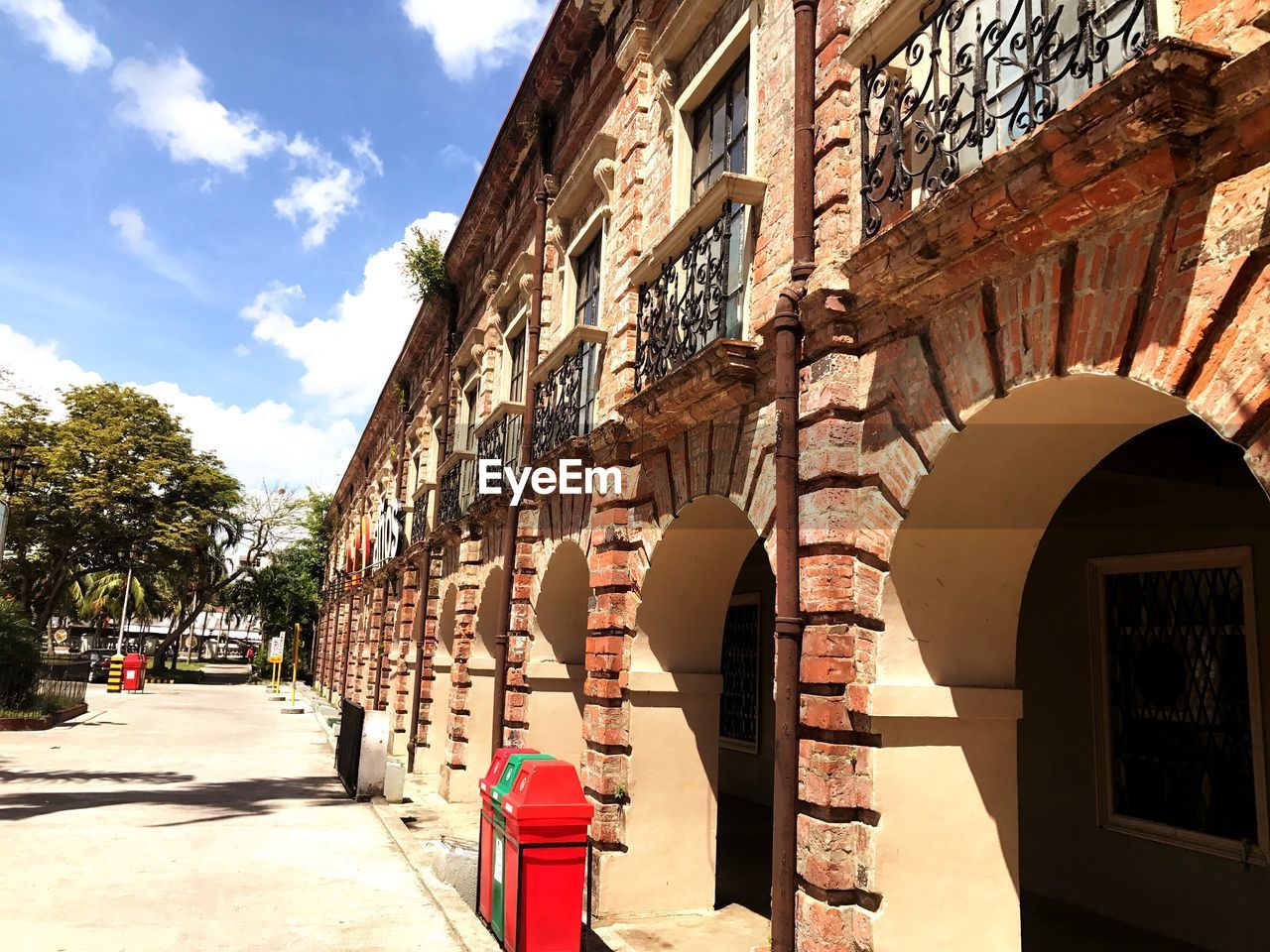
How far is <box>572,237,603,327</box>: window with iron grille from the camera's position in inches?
424

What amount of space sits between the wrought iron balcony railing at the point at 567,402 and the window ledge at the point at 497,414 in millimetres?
868

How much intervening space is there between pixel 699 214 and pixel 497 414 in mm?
6365

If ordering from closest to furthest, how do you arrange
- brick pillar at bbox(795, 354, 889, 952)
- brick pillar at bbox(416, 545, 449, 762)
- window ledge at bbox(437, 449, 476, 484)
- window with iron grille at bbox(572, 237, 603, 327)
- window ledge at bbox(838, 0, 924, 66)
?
brick pillar at bbox(795, 354, 889, 952) < window ledge at bbox(838, 0, 924, 66) < window with iron grille at bbox(572, 237, 603, 327) < window ledge at bbox(437, 449, 476, 484) < brick pillar at bbox(416, 545, 449, 762)

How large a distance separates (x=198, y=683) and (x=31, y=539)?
16.1m

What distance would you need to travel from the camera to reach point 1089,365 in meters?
3.77

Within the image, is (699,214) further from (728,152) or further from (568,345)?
(568,345)

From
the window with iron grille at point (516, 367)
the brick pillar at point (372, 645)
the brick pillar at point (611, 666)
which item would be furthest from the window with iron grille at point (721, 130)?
the brick pillar at point (372, 645)

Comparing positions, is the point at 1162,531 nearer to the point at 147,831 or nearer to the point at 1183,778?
the point at 1183,778

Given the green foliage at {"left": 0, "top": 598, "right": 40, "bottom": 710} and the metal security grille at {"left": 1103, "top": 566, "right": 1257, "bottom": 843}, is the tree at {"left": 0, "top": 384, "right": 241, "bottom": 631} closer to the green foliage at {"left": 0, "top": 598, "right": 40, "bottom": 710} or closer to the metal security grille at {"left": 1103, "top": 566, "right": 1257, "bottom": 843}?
the green foliage at {"left": 0, "top": 598, "right": 40, "bottom": 710}

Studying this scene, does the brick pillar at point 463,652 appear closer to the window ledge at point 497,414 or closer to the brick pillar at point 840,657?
the window ledge at point 497,414

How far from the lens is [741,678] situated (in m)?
13.8

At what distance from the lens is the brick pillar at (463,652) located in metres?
13.6

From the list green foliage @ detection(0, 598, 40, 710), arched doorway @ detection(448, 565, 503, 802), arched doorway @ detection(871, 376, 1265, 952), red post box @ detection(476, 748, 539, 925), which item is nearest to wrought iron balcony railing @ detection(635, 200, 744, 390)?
arched doorway @ detection(871, 376, 1265, 952)

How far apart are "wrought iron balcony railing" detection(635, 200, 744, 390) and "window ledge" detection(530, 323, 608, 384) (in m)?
1.57
